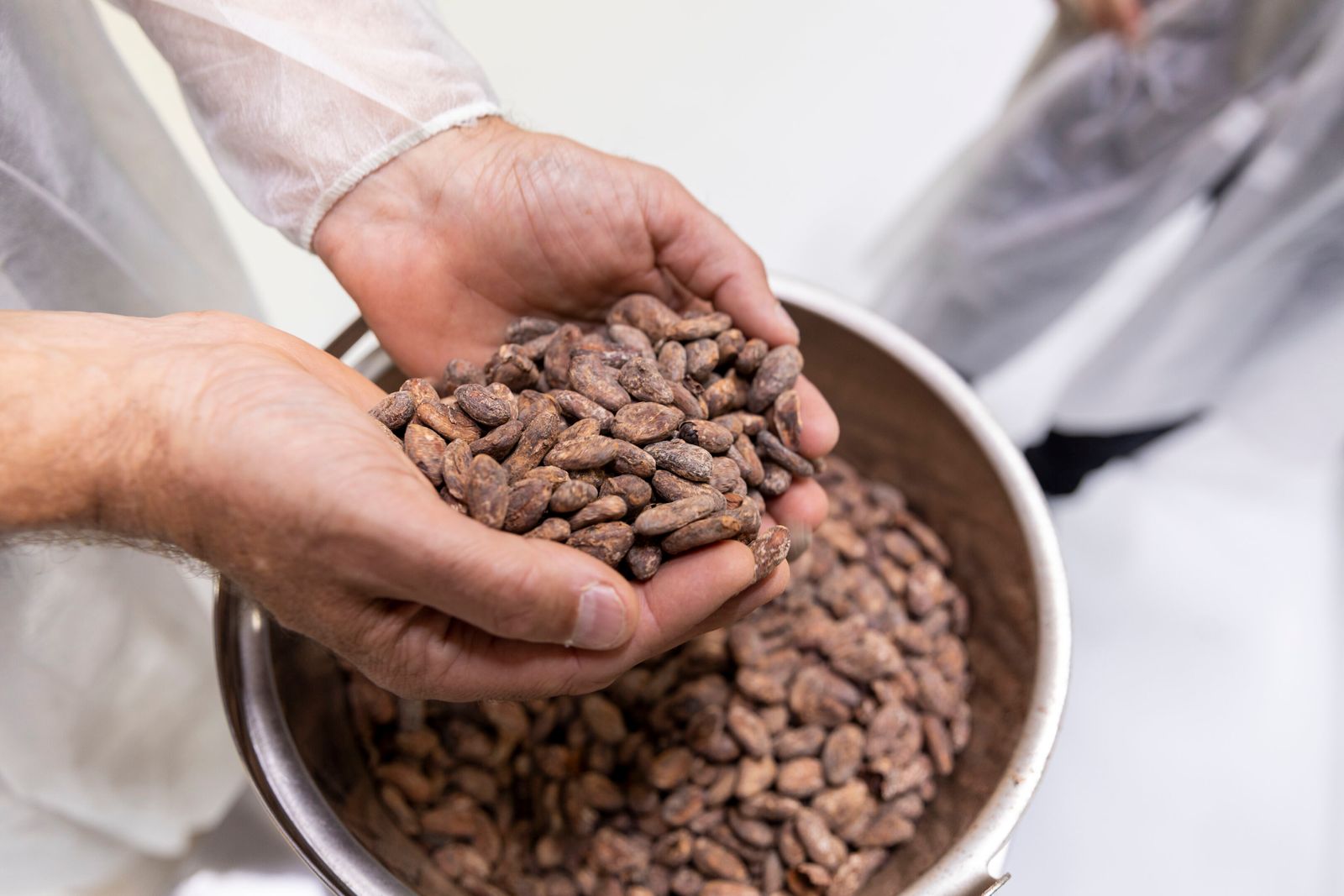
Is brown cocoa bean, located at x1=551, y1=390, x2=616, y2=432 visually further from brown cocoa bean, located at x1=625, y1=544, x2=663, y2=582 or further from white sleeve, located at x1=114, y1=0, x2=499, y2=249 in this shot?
white sleeve, located at x1=114, y1=0, x2=499, y2=249

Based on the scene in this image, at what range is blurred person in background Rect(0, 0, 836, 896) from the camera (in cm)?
59

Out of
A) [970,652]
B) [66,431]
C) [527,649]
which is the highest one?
[66,431]

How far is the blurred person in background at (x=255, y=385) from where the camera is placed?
0.59 meters

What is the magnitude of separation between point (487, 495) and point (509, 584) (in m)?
0.11

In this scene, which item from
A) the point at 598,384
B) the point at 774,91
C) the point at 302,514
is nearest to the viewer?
the point at 302,514

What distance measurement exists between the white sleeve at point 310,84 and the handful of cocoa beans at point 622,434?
0.22 m

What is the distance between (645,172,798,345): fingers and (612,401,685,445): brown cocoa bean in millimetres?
170

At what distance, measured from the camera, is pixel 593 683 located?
686 mm

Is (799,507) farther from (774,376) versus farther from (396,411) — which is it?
(396,411)

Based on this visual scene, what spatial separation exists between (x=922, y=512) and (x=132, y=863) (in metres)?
1.00

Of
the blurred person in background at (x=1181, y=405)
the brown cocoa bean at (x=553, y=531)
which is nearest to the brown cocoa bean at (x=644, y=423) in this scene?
the brown cocoa bean at (x=553, y=531)

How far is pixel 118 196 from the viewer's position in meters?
0.93

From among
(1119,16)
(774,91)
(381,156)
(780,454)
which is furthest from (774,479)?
(774,91)

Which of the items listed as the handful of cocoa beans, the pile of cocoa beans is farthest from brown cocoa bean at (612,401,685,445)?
the pile of cocoa beans
